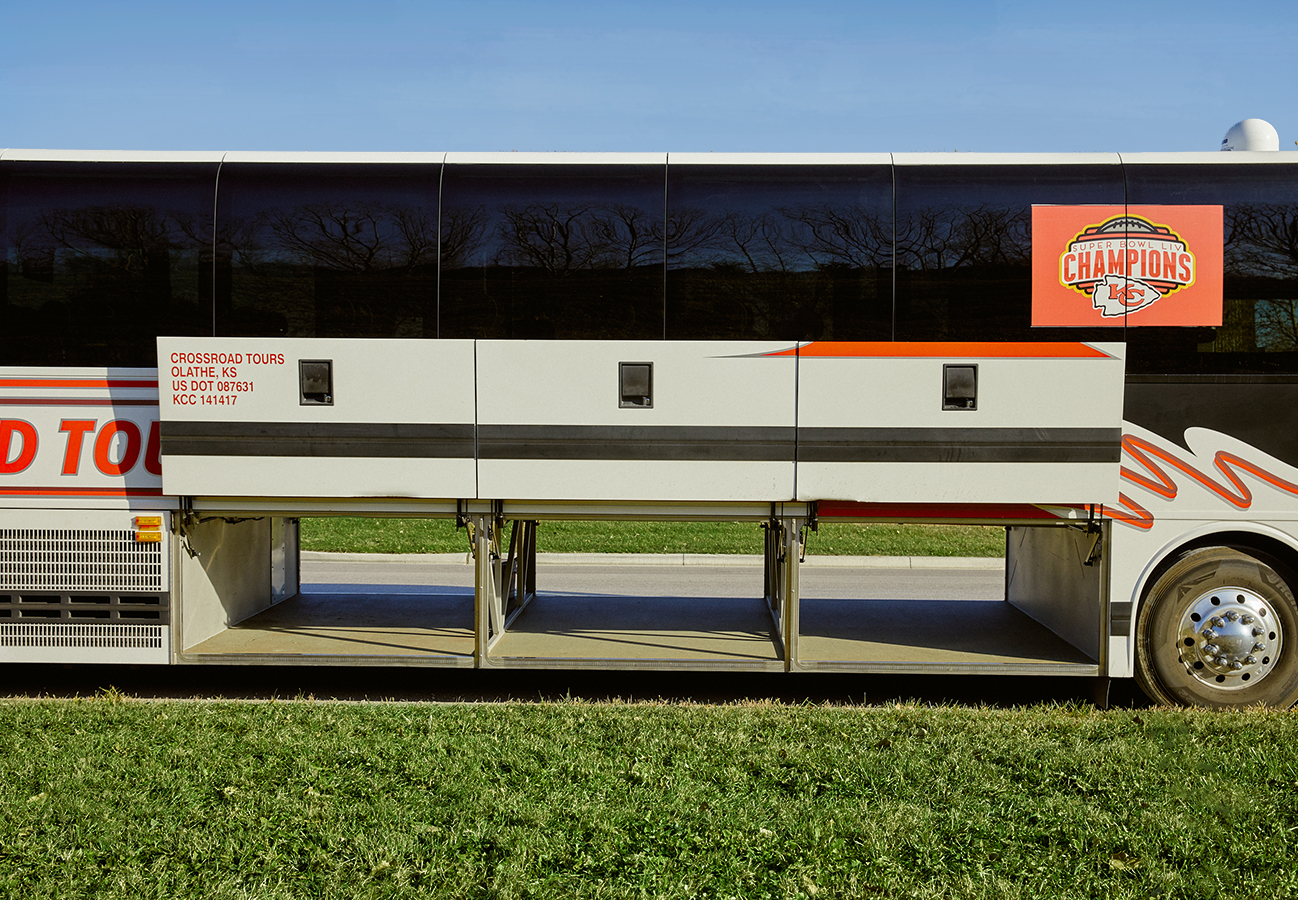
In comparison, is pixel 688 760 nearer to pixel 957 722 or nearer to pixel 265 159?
pixel 957 722

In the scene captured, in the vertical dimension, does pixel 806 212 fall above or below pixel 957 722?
above

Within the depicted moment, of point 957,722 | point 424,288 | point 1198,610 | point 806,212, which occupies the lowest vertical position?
point 957,722

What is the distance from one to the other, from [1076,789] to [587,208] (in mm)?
4208

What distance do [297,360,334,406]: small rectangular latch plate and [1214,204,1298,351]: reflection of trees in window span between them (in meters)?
5.56

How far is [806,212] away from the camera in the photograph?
5.92 m

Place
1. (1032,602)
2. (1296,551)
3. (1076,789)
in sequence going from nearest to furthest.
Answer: (1076,789)
(1296,551)
(1032,602)

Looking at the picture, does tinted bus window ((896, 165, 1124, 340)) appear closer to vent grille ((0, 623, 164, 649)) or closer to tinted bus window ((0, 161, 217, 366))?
tinted bus window ((0, 161, 217, 366))

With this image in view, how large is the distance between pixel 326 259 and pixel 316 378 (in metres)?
0.76

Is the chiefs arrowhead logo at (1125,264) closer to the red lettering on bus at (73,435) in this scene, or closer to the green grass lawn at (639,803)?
the green grass lawn at (639,803)

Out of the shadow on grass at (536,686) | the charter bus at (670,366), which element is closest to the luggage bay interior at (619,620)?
the charter bus at (670,366)

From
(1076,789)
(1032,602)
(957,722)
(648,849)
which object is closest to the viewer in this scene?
(648,849)

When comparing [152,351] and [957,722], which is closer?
[957,722]

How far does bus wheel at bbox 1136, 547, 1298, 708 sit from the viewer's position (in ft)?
19.3

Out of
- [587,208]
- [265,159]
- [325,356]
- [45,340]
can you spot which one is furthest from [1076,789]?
[45,340]
